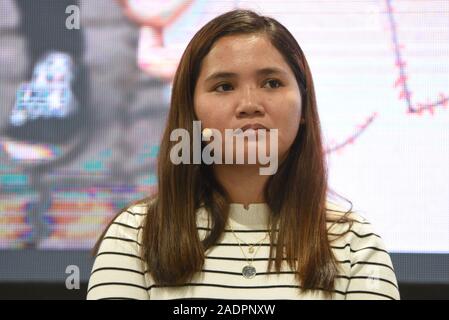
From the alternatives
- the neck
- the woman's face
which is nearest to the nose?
the woman's face

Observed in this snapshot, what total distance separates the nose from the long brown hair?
0.09 metres

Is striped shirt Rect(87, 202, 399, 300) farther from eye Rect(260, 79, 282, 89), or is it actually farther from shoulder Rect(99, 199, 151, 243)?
eye Rect(260, 79, 282, 89)

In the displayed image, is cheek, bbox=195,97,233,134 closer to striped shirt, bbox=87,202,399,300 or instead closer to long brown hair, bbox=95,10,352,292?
long brown hair, bbox=95,10,352,292

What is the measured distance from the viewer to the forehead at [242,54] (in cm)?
111

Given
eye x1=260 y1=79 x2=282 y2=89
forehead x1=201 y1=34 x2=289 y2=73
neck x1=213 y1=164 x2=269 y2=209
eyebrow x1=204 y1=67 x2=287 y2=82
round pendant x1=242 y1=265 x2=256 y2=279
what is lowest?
round pendant x1=242 y1=265 x2=256 y2=279

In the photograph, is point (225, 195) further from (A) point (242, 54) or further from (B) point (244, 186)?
(A) point (242, 54)

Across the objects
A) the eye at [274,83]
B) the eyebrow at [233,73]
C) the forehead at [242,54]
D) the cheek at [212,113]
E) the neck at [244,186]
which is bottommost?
the neck at [244,186]

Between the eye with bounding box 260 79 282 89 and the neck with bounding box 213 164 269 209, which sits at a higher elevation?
the eye with bounding box 260 79 282 89

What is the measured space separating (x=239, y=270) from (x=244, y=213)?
0.10 m

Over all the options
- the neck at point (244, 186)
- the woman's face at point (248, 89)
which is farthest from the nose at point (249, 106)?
the neck at point (244, 186)

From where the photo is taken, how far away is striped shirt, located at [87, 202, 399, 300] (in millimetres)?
1053

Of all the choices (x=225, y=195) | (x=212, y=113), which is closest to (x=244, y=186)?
(x=225, y=195)

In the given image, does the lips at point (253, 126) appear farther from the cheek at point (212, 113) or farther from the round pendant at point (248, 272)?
the round pendant at point (248, 272)

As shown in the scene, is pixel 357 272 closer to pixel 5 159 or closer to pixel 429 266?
pixel 429 266
